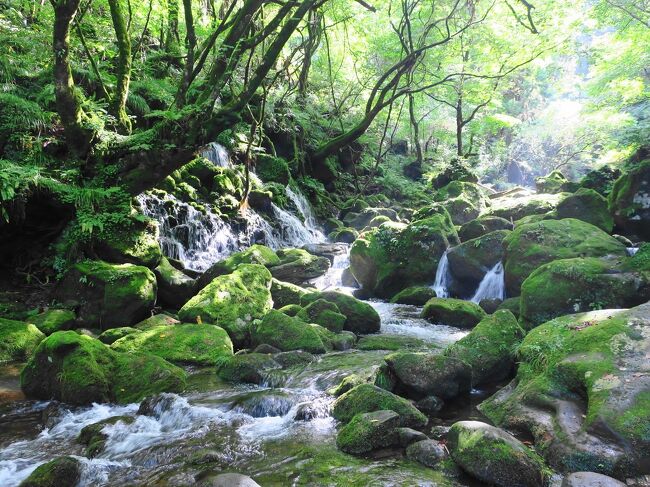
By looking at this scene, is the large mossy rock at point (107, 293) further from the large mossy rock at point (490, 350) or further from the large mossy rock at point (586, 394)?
the large mossy rock at point (586, 394)

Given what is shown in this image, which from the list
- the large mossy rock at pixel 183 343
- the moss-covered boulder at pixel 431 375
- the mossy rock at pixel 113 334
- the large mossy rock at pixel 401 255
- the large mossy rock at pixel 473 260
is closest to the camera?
the moss-covered boulder at pixel 431 375

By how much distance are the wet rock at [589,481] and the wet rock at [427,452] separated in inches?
42.3

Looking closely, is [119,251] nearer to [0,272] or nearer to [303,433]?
[0,272]

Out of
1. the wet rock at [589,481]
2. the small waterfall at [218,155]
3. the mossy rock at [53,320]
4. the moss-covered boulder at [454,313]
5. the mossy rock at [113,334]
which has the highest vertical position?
the small waterfall at [218,155]

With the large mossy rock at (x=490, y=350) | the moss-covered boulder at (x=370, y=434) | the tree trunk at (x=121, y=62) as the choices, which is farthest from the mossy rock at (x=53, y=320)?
the large mossy rock at (x=490, y=350)

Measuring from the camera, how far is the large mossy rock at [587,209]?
12211 mm

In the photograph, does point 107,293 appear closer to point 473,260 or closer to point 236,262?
point 236,262

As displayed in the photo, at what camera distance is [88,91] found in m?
12.7

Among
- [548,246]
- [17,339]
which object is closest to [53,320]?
[17,339]

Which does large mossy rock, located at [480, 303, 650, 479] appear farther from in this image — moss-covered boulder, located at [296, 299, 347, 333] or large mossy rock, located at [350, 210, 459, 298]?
large mossy rock, located at [350, 210, 459, 298]

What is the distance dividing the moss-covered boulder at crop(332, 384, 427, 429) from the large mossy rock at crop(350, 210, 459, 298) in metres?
7.83

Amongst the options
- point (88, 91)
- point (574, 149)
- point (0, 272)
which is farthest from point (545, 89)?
point (0, 272)

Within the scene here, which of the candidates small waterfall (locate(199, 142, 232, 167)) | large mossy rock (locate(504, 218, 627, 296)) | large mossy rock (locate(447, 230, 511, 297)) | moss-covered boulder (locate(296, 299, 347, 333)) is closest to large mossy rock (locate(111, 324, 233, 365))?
moss-covered boulder (locate(296, 299, 347, 333))

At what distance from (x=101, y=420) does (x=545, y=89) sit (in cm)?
5478
